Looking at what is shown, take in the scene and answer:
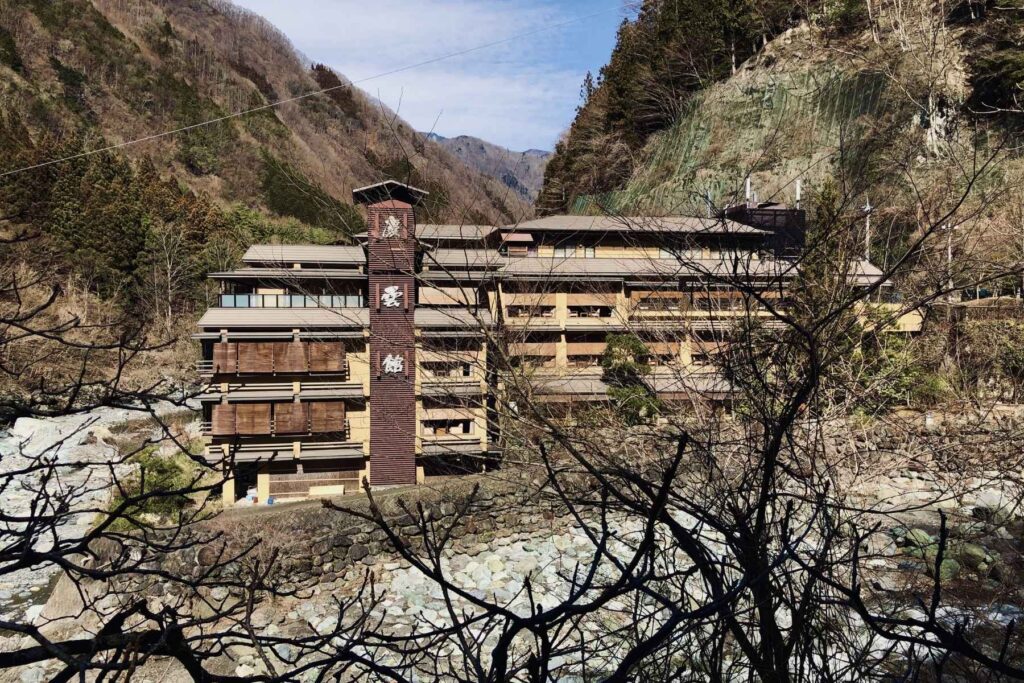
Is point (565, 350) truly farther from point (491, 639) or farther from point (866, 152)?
point (866, 152)

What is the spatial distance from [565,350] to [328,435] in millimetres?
4407

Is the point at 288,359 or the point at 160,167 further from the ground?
the point at 160,167

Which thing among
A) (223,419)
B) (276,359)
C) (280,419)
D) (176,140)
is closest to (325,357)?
(276,359)

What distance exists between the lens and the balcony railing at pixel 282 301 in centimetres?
1044

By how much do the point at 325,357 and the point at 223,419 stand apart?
1879mm

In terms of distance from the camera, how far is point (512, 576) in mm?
9219

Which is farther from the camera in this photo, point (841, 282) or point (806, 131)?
point (806, 131)

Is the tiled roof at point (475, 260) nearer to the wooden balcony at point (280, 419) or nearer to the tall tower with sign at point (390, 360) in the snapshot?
the tall tower with sign at point (390, 360)

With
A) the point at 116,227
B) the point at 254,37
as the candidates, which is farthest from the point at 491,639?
the point at 254,37

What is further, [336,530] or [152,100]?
[152,100]

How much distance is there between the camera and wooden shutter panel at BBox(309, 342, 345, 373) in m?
10.4

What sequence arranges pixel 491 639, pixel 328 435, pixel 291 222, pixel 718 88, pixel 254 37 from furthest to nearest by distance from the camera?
pixel 254 37, pixel 291 222, pixel 718 88, pixel 328 435, pixel 491 639

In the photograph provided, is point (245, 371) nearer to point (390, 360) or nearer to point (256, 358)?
point (256, 358)

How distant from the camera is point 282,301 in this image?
10.7 m
